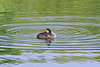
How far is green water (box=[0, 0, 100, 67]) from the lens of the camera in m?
12.9

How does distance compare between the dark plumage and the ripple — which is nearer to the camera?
the ripple

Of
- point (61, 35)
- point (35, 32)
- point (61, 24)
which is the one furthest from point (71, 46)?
point (61, 24)

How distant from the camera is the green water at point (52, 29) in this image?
12912 mm

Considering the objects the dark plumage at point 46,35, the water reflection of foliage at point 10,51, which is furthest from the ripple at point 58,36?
the water reflection of foliage at point 10,51

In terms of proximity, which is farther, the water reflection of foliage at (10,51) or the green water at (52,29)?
the water reflection of foliage at (10,51)

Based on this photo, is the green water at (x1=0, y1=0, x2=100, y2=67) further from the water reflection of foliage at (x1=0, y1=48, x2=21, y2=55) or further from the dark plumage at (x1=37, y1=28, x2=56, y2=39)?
the dark plumage at (x1=37, y1=28, x2=56, y2=39)

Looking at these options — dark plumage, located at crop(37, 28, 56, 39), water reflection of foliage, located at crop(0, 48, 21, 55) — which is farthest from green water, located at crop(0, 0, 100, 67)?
dark plumage, located at crop(37, 28, 56, 39)

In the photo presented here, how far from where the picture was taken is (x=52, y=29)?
62.7 ft

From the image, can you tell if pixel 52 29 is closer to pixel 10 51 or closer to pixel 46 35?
pixel 46 35

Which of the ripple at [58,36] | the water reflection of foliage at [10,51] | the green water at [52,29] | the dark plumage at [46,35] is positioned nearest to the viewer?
the green water at [52,29]

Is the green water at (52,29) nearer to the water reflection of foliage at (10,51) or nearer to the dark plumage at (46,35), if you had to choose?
the water reflection of foliage at (10,51)

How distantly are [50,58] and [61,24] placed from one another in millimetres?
7365

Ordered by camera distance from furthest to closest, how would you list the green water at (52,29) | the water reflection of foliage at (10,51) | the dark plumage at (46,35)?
the dark plumage at (46,35)
the water reflection of foliage at (10,51)
the green water at (52,29)

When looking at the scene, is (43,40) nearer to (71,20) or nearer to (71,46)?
(71,46)
